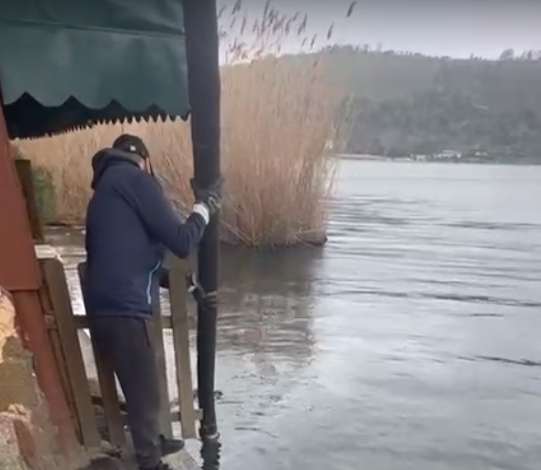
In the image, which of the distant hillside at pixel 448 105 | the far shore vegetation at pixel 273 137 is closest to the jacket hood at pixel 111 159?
the far shore vegetation at pixel 273 137

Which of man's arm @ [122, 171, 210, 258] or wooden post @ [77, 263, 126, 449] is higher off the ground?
man's arm @ [122, 171, 210, 258]

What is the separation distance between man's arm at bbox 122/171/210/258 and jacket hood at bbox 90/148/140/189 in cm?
10

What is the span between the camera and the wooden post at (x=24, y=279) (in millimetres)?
4691

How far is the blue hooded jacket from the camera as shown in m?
4.89

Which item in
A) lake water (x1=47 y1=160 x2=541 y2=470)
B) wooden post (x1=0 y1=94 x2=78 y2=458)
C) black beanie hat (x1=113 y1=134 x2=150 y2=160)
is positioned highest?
black beanie hat (x1=113 y1=134 x2=150 y2=160)

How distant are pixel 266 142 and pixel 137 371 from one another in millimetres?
11647

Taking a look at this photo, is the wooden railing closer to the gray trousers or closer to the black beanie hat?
the gray trousers

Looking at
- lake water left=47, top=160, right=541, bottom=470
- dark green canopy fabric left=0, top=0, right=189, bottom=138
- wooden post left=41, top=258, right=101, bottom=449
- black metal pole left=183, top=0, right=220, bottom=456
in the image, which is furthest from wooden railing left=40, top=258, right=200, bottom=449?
lake water left=47, top=160, right=541, bottom=470

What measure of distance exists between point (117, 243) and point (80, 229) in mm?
14221

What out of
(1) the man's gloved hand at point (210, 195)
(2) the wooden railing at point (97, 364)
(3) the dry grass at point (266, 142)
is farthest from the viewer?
(3) the dry grass at point (266, 142)

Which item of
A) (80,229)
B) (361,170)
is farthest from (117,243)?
(361,170)

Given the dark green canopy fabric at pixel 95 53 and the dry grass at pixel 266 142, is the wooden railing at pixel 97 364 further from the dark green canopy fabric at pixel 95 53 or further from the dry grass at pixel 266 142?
the dry grass at pixel 266 142

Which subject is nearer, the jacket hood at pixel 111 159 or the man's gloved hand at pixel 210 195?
the jacket hood at pixel 111 159

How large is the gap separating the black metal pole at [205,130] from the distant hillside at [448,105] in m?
12.8
